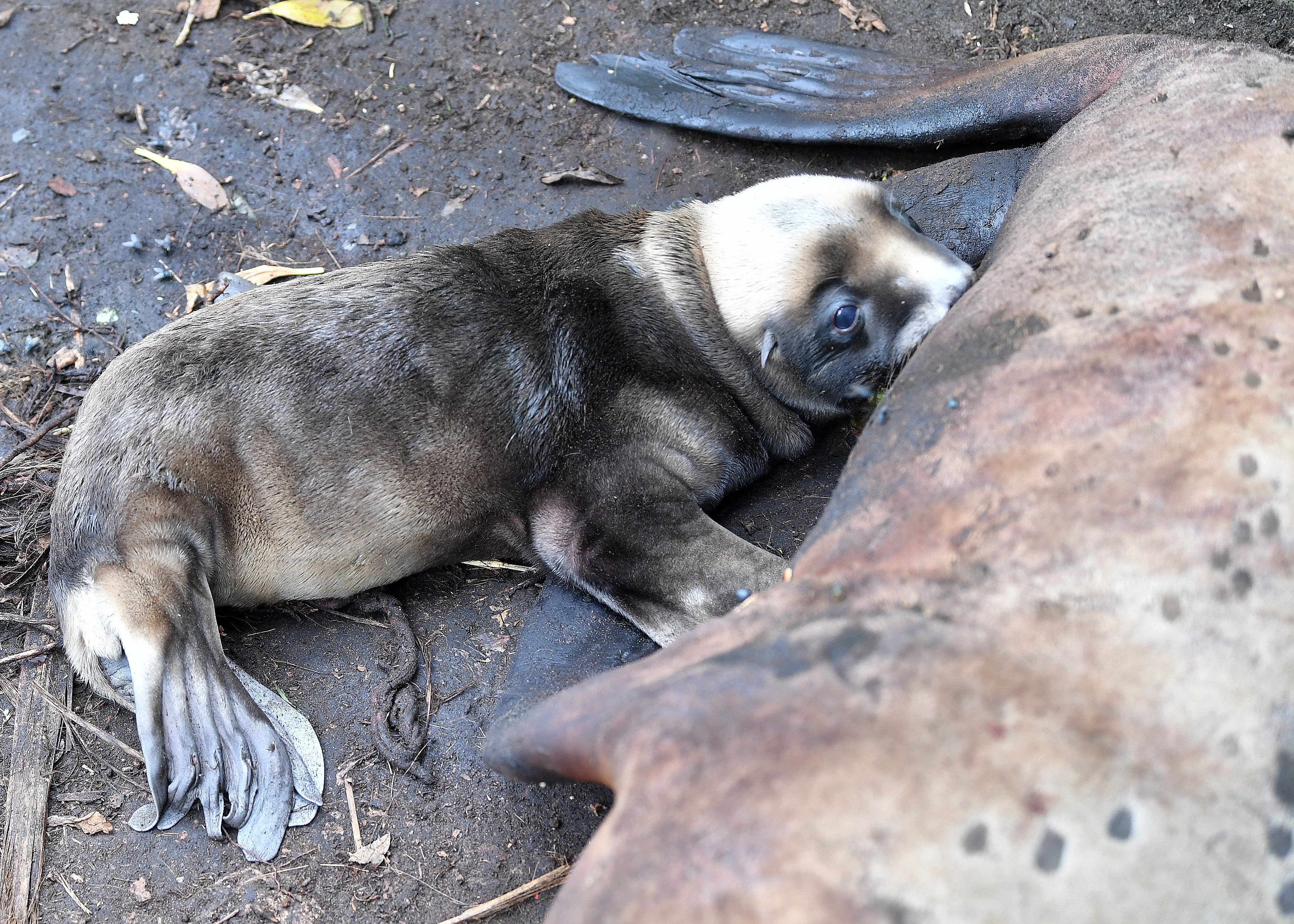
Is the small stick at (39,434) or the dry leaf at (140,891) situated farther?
the small stick at (39,434)

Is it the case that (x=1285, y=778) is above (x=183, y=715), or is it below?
above

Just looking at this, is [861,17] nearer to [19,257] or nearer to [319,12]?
[319,12]

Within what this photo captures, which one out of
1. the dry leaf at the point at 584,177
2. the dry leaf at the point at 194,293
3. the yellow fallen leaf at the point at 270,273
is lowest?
the dry leaf at the point at 194,293

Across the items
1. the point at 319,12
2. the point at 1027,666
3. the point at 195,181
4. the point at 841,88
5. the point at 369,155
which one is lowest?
the point at 195,181

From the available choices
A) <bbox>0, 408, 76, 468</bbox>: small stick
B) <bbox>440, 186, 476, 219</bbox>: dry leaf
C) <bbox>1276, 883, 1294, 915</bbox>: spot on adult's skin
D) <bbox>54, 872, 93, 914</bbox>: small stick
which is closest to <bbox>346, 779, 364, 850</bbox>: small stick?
<bbox>54, 872, 93, 914</bbox>: small stick

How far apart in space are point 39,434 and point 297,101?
6.83 feet

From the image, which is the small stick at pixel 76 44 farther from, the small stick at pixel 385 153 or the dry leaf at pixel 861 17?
the dry leaf at pixel 861 17

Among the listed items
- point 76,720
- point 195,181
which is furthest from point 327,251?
point 76,720

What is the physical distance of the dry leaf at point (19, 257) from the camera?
14.6 ft

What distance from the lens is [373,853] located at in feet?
9.79

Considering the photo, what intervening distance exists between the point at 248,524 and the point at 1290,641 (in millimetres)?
2810

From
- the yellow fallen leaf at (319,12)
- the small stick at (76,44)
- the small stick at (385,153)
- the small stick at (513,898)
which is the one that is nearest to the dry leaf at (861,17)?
the small stick at (385,153)

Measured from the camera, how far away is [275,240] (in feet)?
15.2

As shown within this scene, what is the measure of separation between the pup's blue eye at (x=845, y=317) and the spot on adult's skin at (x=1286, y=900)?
2.47 m
